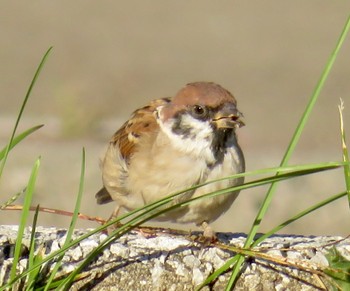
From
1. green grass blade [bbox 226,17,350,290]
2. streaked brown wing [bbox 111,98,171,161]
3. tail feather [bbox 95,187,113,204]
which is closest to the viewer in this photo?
green grass blade [bbox 226,17,350,290]

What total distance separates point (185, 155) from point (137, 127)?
44cm

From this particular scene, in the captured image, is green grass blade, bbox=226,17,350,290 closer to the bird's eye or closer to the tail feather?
the bird's eye

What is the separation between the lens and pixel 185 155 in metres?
4.24

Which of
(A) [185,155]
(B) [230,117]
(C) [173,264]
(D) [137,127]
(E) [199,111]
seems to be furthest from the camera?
(D) [137,127]

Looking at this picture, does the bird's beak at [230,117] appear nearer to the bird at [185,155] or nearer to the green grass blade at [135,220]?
the bird at [185,155]

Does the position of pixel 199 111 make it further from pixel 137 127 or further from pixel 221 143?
pixel 137 127

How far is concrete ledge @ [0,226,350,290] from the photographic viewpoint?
9.83ft

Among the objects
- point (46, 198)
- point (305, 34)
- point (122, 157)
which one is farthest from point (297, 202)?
point (305, 34)

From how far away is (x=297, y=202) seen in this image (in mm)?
6133

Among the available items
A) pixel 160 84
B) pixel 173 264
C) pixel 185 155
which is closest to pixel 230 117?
pixel 185 155

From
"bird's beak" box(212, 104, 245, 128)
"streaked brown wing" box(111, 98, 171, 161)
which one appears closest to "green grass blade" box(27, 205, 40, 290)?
"bird's beak" box(212, 104, 245, 128)

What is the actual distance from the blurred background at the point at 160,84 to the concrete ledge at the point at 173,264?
2.69 meters

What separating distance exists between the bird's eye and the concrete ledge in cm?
102

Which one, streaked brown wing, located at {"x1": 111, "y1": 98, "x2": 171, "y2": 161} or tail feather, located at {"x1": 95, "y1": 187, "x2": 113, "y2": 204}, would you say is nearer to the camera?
streaked brown wing, located at {"x1": 111, "y1": 98, "x2": 171, "y2": 161}
